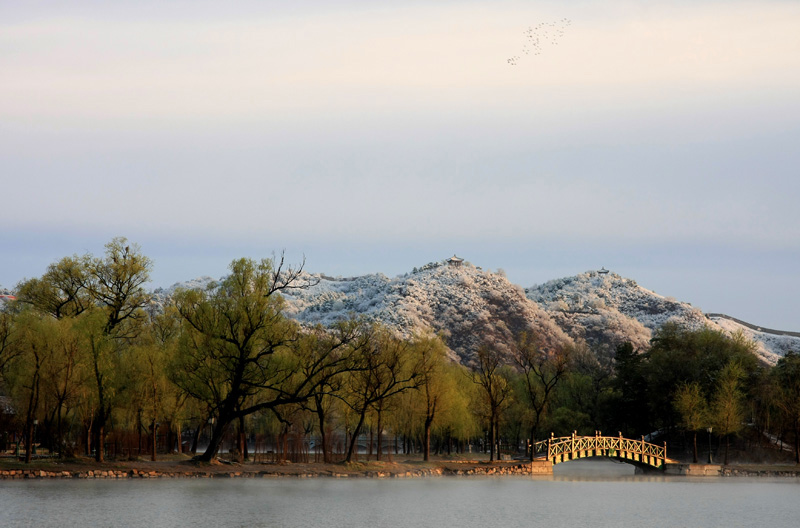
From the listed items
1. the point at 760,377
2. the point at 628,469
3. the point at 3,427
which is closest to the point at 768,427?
the point at 760,377

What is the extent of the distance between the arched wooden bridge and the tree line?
12.4 ft

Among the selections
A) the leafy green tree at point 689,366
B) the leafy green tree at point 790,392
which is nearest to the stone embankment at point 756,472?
the leafy green tree at point 790,392

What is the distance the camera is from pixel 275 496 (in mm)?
44469

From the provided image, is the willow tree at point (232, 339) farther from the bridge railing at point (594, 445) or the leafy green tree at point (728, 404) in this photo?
the leafy green tree at point (728, 404)

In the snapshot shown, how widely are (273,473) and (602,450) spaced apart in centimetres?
3024

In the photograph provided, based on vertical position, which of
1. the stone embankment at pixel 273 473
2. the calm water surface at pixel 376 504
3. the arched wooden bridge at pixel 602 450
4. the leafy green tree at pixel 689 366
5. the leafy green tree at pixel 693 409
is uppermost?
the leafy green tree at pixel 689 366

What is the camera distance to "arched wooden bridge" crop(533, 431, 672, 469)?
234ft

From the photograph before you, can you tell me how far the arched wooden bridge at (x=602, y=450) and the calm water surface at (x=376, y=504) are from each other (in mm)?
12044

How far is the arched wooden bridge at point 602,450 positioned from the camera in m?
71.2

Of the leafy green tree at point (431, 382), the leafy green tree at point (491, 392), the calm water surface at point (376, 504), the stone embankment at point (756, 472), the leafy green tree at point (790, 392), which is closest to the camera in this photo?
the calm water surface at point (376, 504)

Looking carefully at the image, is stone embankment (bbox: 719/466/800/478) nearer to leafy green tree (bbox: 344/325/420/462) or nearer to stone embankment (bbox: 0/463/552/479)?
stone embankment (bbox: 0/463/552/479)

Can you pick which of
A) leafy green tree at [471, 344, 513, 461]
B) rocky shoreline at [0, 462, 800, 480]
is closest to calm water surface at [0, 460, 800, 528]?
rocky shoreline at [0, 462, 800, 480]

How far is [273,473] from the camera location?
2136 inches

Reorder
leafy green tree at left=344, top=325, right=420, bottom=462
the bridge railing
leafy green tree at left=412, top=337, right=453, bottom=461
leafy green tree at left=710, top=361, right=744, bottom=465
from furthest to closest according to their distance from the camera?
the bridge railing < leafy green tree at left=710, top=361, right=744, bottom=465 < leafy green tree at left=412, top=337, right=453, bottom=461 < leafy green tree at left=344, top=325, right=420, bottom=462
